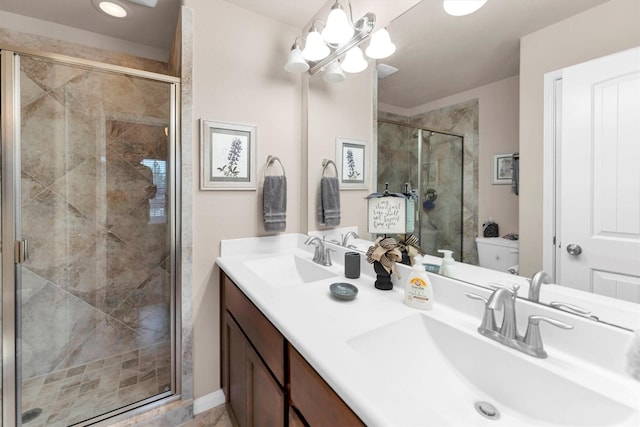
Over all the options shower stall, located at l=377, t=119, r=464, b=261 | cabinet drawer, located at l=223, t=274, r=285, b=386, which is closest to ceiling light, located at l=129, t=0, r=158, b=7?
shower stall, located at l=377, t=119, r=464, b=261

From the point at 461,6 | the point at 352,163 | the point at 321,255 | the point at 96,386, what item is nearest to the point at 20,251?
the point at 96,386

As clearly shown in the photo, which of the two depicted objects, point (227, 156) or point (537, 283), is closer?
point (537, 283)

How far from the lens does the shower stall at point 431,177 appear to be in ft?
3.24

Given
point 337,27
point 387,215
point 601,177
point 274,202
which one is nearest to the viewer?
point 601,177

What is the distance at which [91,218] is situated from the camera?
1815 millimetres

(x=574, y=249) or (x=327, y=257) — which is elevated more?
(x=574, y=249)

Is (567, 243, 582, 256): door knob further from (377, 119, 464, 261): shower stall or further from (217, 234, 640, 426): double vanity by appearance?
(377, 119, 464, 261): shower stall

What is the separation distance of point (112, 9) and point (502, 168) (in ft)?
7.76

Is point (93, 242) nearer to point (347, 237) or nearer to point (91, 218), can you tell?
point (91, 218)

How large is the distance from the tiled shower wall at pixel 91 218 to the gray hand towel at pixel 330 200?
3.07 feet

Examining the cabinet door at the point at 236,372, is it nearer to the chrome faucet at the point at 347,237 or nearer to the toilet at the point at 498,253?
the chrome faucet at the point at 347,237

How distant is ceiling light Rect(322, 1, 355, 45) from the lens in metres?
1.35

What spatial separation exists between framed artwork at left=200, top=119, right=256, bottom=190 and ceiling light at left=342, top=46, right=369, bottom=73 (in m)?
0.66

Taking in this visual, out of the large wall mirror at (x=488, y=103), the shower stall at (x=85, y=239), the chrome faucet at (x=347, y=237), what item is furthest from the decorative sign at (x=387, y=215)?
the shower stall at (x=85, y=239)
